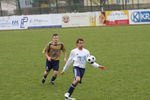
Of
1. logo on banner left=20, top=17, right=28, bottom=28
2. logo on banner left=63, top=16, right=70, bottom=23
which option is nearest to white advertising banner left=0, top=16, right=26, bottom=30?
logo on banner left=20, top=17, right=28, bottom=28

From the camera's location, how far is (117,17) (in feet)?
120

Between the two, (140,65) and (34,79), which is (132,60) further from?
(34,79)

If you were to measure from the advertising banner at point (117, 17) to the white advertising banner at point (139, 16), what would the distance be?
1.87ft

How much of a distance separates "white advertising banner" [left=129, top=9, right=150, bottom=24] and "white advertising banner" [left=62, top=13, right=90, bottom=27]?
5.11m

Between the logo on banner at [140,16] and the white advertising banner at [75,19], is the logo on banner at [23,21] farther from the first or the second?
the logo on banner at [140,16]

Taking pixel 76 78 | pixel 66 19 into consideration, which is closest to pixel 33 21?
pixel 66 19

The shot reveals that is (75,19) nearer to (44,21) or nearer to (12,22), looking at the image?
(44,21)

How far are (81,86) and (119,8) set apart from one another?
102 ft

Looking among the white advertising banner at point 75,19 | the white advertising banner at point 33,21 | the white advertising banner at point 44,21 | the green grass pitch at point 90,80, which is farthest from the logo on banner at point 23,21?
the green grass pitch at point 90,80

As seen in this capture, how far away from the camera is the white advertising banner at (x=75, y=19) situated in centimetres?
3716

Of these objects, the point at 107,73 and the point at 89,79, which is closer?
the point at 89,79

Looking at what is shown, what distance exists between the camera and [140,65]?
12352 millimetres

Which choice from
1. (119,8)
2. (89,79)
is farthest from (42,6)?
(89,79)

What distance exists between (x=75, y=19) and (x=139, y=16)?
739cm
